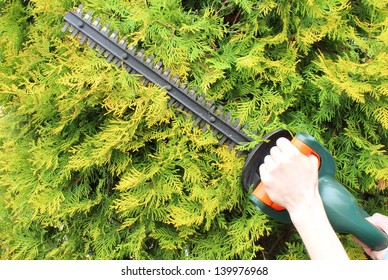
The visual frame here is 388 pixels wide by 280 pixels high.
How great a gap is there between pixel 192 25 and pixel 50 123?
626 mm

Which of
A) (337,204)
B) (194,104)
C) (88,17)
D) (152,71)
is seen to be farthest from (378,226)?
(88,17)

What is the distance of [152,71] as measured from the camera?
1.42 metres

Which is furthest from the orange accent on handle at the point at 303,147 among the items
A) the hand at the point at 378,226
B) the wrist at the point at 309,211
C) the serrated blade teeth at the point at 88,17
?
the serrated blade teeth at the point at 88,17

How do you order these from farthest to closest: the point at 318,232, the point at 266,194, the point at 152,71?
the point at 152,71 → the point at 266,194 → the point at 318,232

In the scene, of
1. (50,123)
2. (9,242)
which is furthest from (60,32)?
(9,242)

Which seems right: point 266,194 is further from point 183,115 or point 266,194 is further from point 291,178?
point 183,115

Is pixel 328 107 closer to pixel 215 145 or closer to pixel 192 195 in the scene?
pixel 215 145

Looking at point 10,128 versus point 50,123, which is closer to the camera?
point 50,123

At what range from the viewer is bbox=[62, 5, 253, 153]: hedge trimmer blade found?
4.66ft

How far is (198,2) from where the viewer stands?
157 centimetres

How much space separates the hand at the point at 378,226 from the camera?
141cm

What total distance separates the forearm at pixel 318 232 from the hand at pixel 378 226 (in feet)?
0.94

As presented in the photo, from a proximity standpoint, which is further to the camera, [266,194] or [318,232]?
[266,194]

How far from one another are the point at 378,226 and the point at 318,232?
0.45 meters
